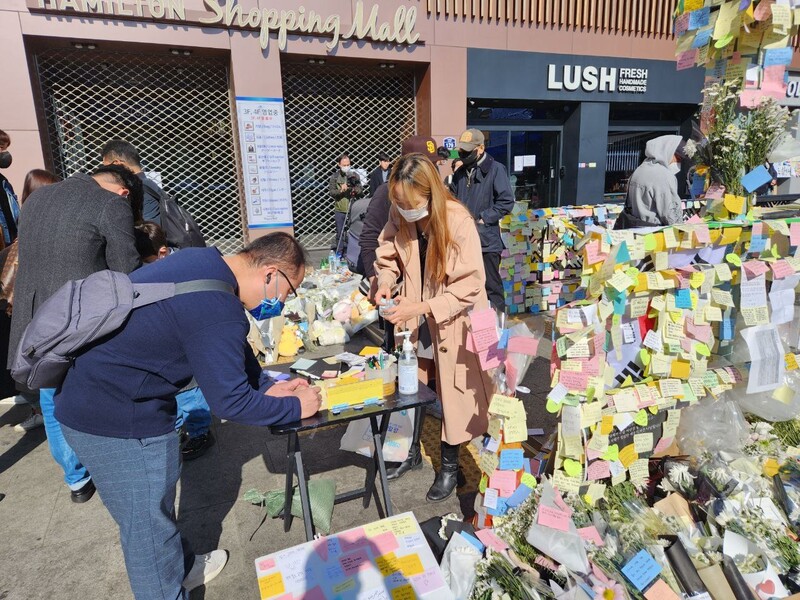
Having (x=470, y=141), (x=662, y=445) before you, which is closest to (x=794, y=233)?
(x=662, y=445)

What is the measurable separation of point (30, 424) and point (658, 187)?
5.40 metres

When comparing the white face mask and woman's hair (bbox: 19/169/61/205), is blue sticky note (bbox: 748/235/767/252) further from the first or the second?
woman's hair (bbox: 19/169/61/205)

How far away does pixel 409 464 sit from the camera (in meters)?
3.05

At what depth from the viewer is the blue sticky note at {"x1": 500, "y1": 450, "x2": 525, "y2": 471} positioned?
2188mm

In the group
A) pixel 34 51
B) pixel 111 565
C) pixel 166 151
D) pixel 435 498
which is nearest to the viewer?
pixel 111 565

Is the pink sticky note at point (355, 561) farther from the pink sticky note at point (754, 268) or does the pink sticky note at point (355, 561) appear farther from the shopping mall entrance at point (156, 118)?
the shopping mall entrance at point (156, 118)

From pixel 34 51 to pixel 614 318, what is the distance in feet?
24.2

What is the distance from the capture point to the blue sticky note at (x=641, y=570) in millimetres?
1794

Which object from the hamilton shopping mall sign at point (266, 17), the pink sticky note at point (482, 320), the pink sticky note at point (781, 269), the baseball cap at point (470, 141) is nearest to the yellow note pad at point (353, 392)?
the pink sticky note at point (482, 320)

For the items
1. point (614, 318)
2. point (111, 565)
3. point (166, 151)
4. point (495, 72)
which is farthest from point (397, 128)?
point (111, 565)

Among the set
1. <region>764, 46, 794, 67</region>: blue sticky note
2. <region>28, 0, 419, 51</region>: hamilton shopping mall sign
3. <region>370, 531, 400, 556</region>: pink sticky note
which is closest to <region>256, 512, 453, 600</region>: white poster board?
<region>370, 531, 400, 556</region>: pink sticky note

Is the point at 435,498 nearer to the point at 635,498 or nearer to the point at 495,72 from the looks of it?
the point at 635,498

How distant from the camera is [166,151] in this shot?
7.12 meters

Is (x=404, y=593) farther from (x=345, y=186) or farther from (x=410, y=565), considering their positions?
(x=345, y=186)
